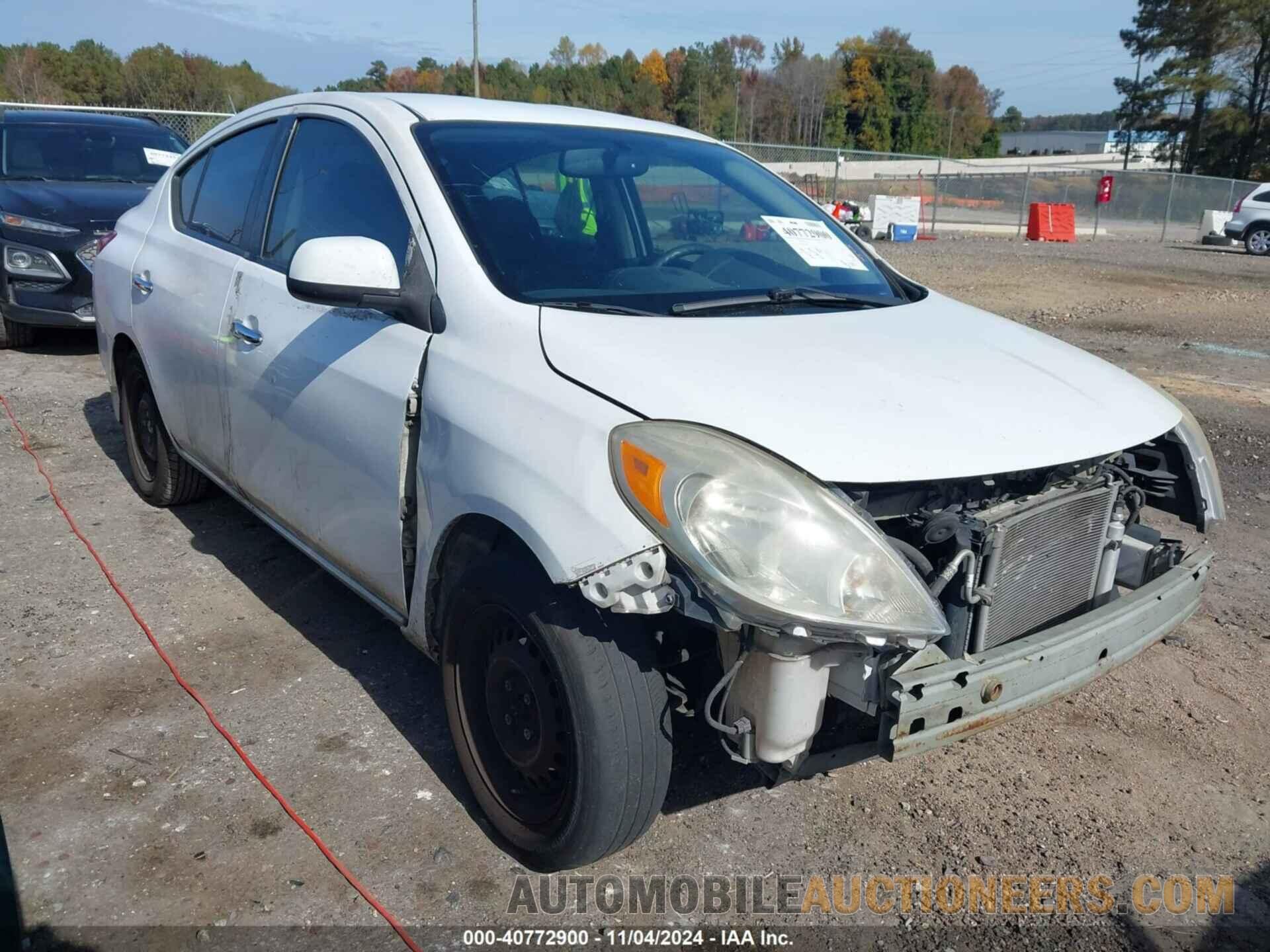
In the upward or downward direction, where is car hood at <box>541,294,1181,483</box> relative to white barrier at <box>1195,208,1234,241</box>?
downward

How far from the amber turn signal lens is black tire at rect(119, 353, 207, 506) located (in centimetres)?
310

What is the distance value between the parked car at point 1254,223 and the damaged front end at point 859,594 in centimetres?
2515

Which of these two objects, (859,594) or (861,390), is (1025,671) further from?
(861,390)

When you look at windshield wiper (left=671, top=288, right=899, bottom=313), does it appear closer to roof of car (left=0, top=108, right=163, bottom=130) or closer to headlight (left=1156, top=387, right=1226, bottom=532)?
headlight (left=1156, top=387, right=1226, bottom=532)

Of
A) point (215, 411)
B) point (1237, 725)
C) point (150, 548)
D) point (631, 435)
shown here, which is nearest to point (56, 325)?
point (150, 548)

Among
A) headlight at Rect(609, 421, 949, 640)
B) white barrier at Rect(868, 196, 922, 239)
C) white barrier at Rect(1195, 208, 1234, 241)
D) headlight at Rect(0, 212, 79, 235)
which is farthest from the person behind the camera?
white barrier at Rect(1195, 208, 1234, 241)

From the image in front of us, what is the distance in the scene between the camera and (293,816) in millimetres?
2717

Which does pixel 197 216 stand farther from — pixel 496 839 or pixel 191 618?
pixel 496 839

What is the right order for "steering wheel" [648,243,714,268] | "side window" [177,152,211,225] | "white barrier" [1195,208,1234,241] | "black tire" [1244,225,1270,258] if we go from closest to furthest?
1. "steering wheel" [648,243,714,268]
2. "side window" [177,152,211,225]
3. "black tire" [1244,225,1270,258]
4. "white barrier" [1195,208,1234,241]

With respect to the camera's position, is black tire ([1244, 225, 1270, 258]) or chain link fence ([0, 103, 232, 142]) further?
black tire ([1244, 225, 1270, 258])

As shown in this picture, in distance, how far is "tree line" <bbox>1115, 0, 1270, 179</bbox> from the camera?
162 feet

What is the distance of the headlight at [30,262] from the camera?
754 centimetres

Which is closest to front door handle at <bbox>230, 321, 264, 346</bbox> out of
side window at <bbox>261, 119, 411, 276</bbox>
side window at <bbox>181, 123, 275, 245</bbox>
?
side window at <bbox>261, 119, 411, 276</bbox>

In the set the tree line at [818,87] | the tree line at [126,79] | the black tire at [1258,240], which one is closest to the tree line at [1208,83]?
the tree line at [818,87]
